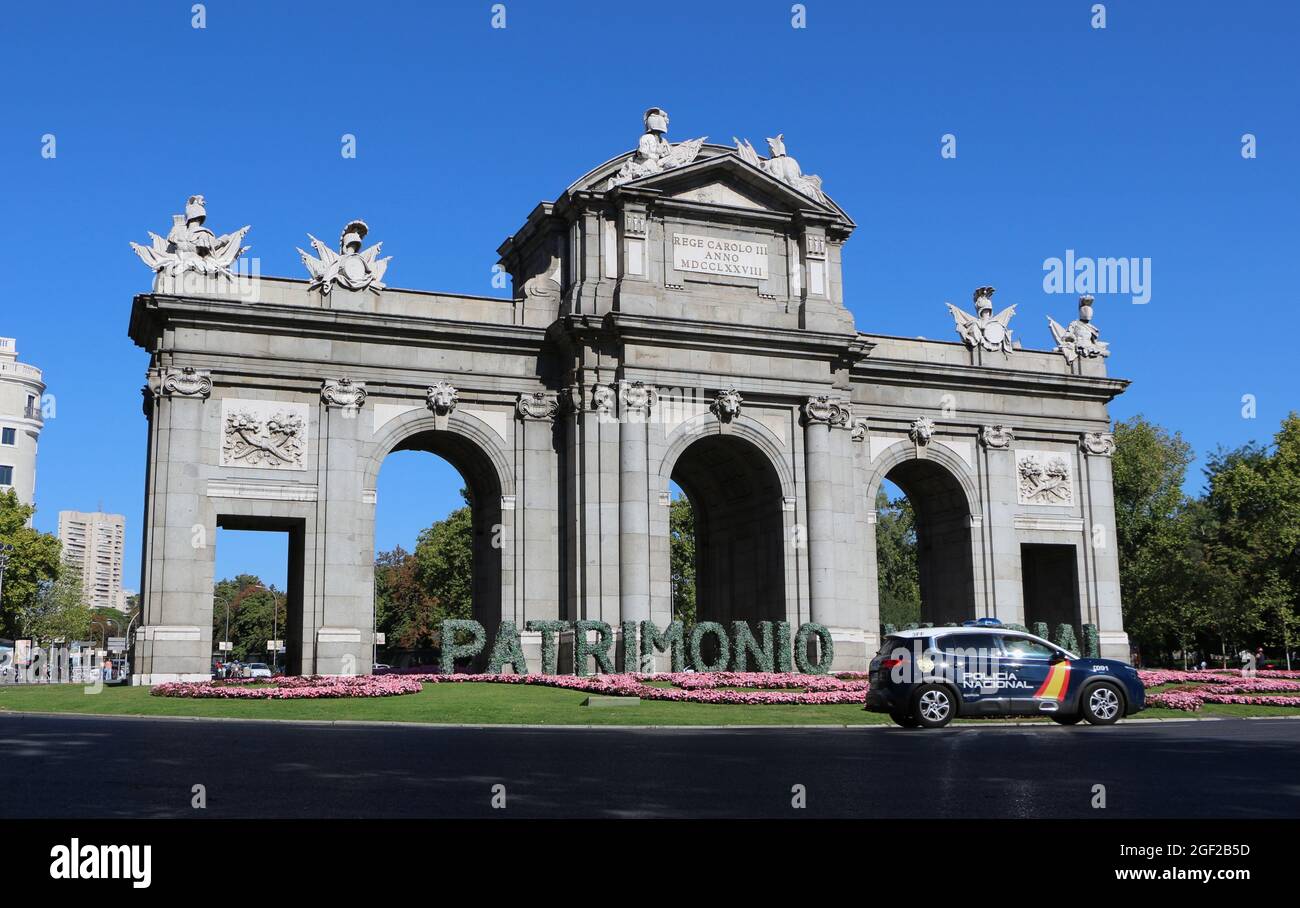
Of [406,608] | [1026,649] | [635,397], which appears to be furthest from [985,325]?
[406,608]

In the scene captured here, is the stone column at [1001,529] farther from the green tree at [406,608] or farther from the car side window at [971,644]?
the green tree at [406,608]

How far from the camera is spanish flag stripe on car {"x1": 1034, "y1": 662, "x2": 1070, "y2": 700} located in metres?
24.5

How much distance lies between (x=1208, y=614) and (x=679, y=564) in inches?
1413

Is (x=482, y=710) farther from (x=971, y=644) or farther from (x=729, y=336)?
(x=729, y=336)

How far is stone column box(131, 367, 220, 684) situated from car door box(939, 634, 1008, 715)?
25393mm

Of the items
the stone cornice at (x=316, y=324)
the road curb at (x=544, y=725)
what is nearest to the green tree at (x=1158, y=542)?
the stone cornice at (x=316, y=324)

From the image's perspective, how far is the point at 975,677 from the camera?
24422 millimetres

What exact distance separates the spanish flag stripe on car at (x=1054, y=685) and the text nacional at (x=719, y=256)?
25271 mm

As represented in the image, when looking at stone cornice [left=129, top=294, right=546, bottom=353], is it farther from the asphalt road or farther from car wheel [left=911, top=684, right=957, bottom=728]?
car wheel [left=911, top=684, right=957, bottom=728]

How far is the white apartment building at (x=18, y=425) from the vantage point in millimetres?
137625

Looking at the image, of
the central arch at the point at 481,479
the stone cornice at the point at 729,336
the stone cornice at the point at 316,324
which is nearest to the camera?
the stone cornice at the point at 316,324

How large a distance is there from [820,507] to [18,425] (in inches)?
4690
